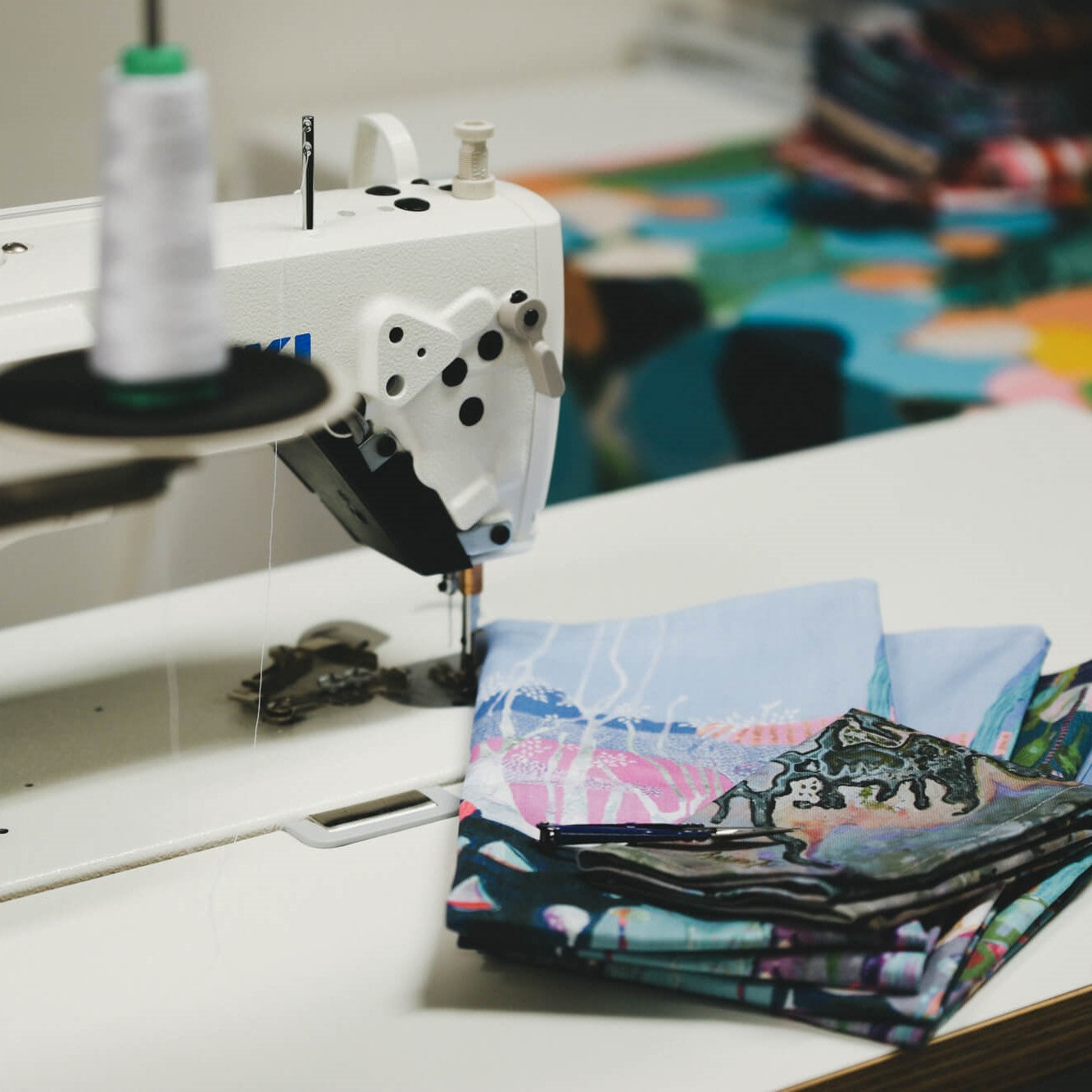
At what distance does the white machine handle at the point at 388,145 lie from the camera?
118cm

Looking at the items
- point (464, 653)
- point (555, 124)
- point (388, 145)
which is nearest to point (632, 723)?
point (464, 653)

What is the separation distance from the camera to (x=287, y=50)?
2.77 metres

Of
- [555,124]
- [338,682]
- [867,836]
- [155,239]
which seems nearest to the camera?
[155,239]

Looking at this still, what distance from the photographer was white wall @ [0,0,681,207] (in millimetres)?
2307

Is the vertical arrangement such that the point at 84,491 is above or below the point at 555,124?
above

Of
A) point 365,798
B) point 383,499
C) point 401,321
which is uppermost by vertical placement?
point 401,321

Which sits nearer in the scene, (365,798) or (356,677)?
(365,798)

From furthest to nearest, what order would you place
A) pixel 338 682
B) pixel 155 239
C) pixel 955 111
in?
1. pixel 955 111
2. pixel 338 682
3. pixel 155 239

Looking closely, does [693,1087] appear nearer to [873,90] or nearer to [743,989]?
[743,989]

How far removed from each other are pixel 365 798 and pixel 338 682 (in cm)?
14

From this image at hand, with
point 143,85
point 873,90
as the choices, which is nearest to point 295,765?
point 143,85

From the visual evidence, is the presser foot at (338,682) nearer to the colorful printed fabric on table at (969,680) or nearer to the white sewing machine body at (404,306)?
the white sewing machine body at (404,306)

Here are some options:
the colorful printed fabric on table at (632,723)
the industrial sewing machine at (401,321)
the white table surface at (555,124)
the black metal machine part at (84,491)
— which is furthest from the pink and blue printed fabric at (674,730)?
the white table surface at (555,124)

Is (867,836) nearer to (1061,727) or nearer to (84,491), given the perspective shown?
(1061,727)
